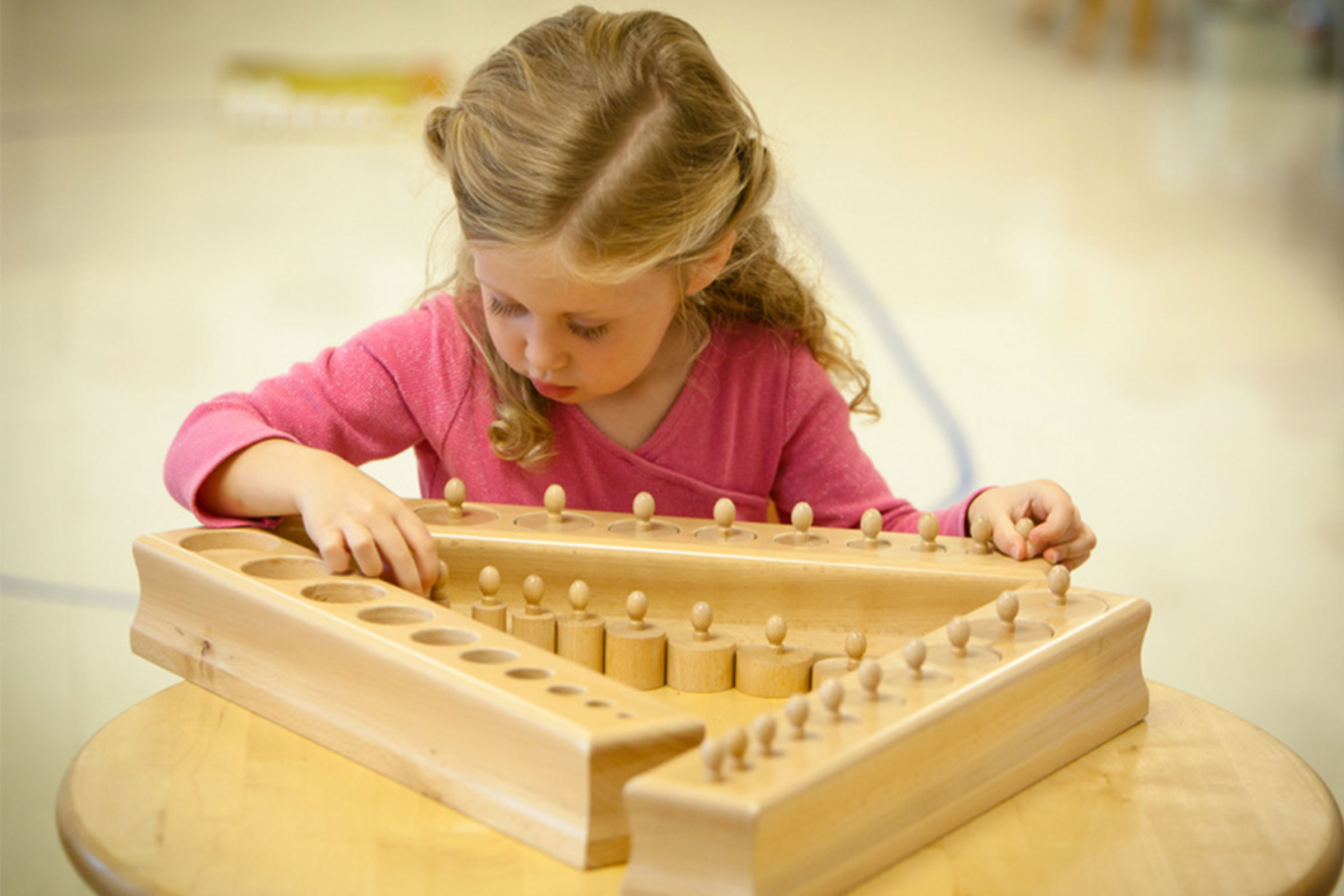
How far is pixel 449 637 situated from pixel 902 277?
8.75 feet

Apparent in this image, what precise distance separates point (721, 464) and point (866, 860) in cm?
67

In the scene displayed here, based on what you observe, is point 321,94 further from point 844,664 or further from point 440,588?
point 844,664

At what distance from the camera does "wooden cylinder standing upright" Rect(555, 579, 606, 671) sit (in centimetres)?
93

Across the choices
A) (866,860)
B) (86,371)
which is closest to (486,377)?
(866,860)

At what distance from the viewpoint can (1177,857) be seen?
71 centimetres

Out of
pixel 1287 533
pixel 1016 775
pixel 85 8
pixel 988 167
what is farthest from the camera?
pixel 85 8

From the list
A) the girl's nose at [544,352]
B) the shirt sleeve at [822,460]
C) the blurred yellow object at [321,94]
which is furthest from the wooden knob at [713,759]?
the blurred yellow object at [321,94]

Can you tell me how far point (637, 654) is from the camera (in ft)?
3.02

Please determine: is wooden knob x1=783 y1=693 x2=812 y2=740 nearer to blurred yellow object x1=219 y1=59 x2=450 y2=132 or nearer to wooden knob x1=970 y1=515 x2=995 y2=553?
wooden knob x1=970 y1=515 x2=995 y2=553

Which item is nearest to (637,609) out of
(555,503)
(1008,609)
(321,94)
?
(555,503)

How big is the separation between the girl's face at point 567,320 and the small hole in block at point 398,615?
298 millimetres

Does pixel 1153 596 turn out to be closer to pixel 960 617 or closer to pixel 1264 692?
pixel 1264 692

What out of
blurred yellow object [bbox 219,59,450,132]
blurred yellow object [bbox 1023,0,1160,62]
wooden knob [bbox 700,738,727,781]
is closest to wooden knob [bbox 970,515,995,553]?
wooden knob [bbox 700,738,727,781]

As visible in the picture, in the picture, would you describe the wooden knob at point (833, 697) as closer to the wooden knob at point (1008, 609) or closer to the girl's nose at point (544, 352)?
the wooden knob at point (1008, 609)
